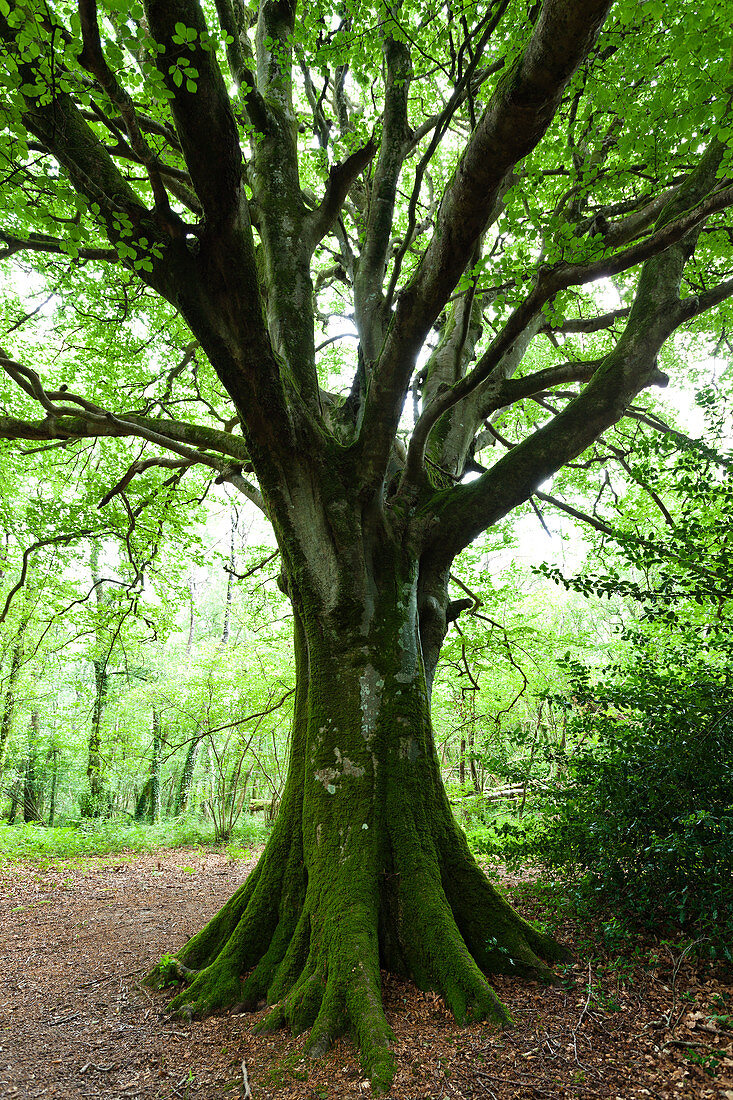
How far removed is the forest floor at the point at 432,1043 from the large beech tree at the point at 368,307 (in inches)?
6.4

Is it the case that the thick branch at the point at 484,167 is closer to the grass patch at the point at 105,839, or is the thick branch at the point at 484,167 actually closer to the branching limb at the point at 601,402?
the branching limb at the point at 601,402

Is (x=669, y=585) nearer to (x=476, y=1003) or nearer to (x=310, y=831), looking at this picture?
(x=476, y=1003)

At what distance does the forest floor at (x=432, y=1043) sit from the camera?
2.36 m

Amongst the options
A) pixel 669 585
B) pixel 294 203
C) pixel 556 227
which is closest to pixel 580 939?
pixel 669 585

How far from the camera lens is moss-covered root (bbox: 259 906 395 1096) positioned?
2709 mm

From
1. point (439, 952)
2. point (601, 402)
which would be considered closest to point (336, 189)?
point (601, 402)

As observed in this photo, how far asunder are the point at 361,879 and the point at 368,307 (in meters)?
4.73

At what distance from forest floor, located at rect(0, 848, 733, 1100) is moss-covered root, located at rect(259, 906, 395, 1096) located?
79 mm

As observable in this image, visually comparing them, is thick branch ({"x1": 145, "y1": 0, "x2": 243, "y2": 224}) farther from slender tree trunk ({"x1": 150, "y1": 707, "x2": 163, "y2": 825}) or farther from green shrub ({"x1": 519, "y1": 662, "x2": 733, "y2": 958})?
slender tree trunk ({"x1": 150, "y1": 707, "x2": 163, "y2": 825})

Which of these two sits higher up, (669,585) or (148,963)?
(669,585)

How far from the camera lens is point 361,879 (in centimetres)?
339

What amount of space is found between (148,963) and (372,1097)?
10.3ft

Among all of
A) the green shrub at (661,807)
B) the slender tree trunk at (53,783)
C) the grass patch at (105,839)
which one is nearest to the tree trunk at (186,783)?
the grass patch at (105,839)

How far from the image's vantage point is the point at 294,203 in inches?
193
